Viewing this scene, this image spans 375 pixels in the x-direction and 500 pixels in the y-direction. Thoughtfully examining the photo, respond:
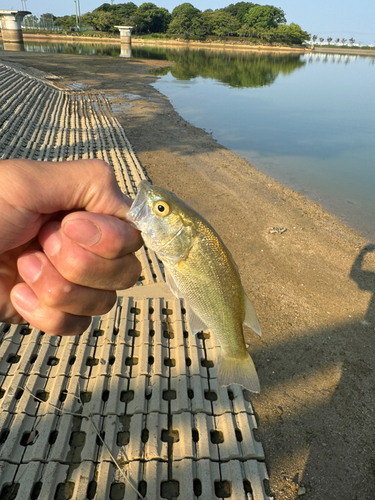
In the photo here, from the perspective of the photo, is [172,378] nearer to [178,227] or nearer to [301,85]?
[178,227]

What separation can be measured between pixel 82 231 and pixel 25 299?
0.75 meters

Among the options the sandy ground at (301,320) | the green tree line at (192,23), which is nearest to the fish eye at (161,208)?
the sandy ground at (301,320)

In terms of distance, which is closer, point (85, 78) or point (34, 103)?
point (34, 103)

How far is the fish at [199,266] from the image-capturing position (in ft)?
6.83

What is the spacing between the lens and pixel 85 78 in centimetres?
3434

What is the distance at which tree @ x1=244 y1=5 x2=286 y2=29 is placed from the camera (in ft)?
387

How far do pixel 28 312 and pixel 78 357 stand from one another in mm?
Result: 2563

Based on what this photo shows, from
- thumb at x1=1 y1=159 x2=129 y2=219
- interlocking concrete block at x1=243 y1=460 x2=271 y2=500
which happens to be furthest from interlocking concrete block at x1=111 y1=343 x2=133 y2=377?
Result: thumb at x1=1 y1=159 x2=129 y2=219

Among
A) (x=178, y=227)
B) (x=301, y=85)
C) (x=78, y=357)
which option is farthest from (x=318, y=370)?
(x=301, y=85)

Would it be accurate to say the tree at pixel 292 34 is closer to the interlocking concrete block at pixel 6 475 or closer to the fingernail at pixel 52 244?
the fingernail at pixel 52 244

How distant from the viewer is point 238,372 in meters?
2.43

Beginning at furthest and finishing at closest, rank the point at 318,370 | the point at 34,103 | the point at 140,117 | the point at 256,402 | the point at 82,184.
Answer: the point at 140,117 < the point at 34,103 < the point at 318,370 < the point at 256,402 < the point at 82,184

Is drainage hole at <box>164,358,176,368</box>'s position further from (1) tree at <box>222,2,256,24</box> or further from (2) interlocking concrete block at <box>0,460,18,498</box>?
(1) tree at <box>222,2,256,24</box>

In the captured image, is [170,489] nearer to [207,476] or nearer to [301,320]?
[207,476]
